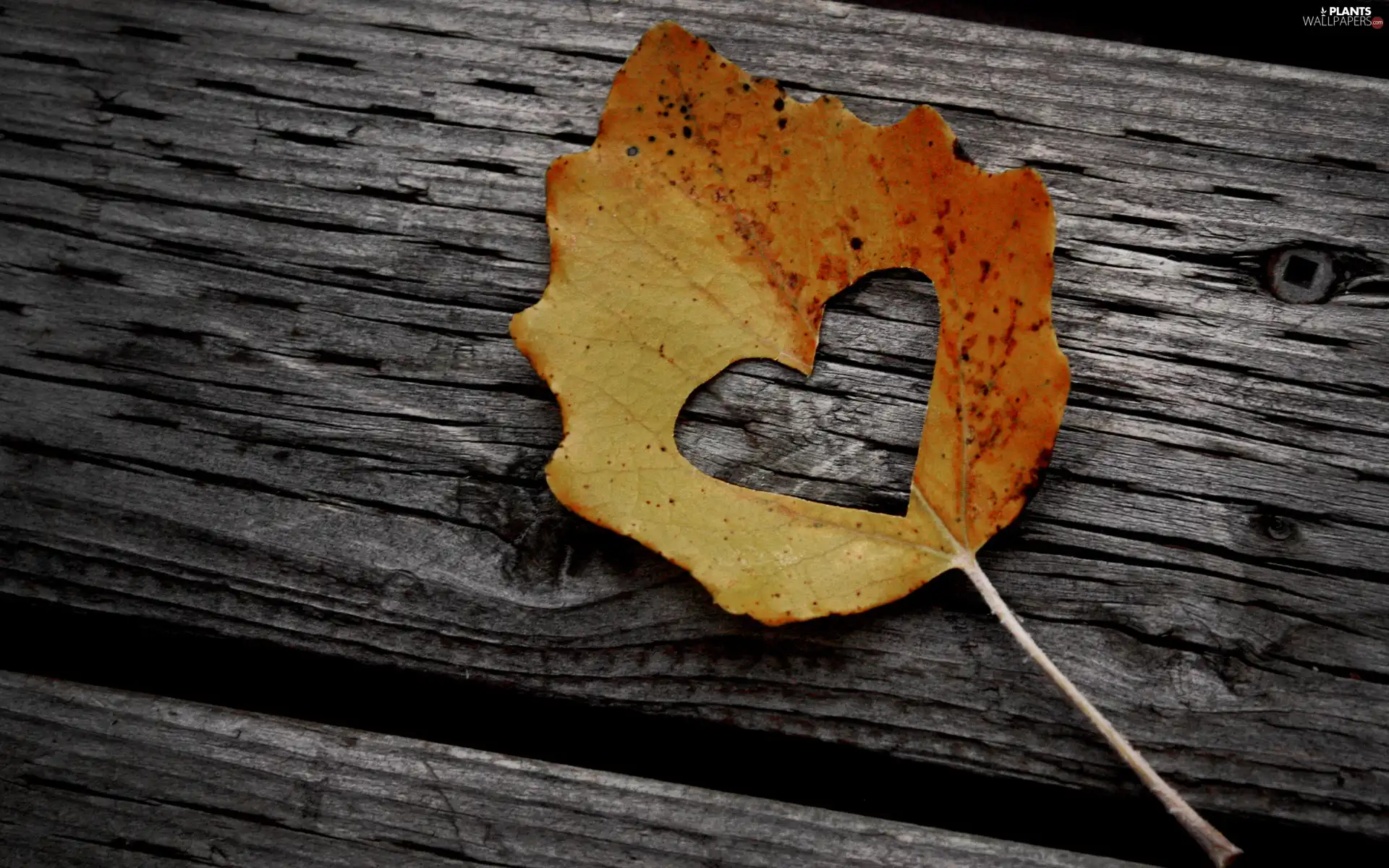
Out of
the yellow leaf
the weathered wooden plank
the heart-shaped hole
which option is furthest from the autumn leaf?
the weathered wooden plank

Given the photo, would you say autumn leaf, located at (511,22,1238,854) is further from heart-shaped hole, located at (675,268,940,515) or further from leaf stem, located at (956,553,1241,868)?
heart-shaped hole, located at (675,268,940,515)

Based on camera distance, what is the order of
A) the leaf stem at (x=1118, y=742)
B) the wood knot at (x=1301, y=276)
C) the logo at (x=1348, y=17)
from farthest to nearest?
1. the logo at (x=1348, y=17)
2. the wood knot at (x=1301, y=276)
3. the leaf stem at (x=1118, y=742)

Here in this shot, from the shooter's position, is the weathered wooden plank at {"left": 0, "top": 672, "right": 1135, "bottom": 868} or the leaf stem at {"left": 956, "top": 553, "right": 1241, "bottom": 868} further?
the weathered wooden plank at {"left": 0, "top": 672, "right": 1135, "bottom": 868}

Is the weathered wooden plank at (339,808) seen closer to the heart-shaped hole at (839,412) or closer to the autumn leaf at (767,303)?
the autumn leaf at (767,303)

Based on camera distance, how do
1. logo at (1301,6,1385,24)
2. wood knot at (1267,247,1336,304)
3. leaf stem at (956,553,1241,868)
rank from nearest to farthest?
leaf stem at (956,553,1241,868) → wood knot at (1267,247,1336,304) → logo at (1301,6,1385,24)

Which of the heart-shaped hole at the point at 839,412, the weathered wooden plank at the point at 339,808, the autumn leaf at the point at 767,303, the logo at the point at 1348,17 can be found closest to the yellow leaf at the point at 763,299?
the autumn leaf at the point at 767,303

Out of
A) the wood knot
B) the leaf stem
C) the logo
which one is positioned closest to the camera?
the leaf stem

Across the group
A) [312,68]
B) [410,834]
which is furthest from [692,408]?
[312,68]

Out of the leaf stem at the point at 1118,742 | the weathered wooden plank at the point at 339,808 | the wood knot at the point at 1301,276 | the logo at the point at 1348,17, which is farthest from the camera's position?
the logo at the point at 1348,17
